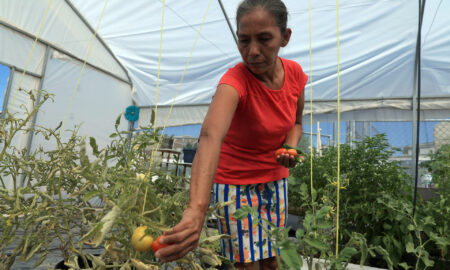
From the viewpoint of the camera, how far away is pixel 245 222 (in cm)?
82

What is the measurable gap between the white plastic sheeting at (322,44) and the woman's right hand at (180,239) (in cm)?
239

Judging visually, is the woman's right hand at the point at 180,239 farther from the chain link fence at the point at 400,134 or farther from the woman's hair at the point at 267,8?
the chain link fence at the point at 400,134

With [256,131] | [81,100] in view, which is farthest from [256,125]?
[81,100]

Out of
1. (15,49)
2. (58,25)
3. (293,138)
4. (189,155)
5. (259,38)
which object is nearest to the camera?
(259,38)

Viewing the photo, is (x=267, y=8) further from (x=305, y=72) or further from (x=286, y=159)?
(x=305, y=72)

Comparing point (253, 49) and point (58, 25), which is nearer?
point (253, 49)

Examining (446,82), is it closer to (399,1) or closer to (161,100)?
(399,1)

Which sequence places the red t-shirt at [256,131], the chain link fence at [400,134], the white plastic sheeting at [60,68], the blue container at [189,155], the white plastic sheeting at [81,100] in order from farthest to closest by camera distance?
the white plastic sheeting at [81,100] → the blue container at [189,155] → the white plastic sheeting at [60,68] → the chain link fence at [400,134] → the red t-shirt at [256,131]

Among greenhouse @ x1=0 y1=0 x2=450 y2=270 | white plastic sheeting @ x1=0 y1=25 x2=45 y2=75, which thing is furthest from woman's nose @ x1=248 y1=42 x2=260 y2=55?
white plastic sheeting @ x1=0 y1=25 x2=45 y2=75

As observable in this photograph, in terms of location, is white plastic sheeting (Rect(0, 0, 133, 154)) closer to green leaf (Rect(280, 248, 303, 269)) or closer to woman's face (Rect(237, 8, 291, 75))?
woman's face (Rect(237, 8, 291, 75))

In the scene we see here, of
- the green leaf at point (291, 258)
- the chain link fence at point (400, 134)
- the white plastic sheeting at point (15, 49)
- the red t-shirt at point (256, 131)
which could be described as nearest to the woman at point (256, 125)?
the red t-shirt at point (256, 131)

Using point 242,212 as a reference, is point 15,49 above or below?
above

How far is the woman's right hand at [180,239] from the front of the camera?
383mm

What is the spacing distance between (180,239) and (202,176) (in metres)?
0.13
